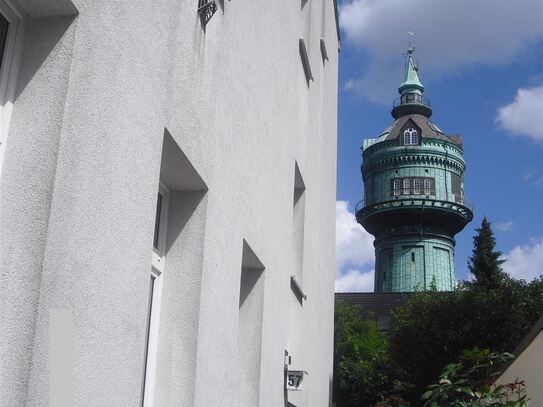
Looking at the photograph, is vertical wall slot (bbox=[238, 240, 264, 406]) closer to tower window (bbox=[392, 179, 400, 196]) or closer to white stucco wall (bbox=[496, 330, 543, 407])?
white stucco wall (bbox=[496, 330, 543, 407])

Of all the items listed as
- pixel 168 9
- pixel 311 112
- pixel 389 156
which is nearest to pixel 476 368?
pixel 311 112

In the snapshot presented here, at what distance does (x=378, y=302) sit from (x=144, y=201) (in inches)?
1755

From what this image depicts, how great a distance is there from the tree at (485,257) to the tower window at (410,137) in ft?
37.1

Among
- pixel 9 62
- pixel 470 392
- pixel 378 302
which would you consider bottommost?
pixel 470 392

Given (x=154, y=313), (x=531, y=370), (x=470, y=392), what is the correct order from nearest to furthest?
(x=154, y=313)
(x=470, y=392)
(x=531, y=370)

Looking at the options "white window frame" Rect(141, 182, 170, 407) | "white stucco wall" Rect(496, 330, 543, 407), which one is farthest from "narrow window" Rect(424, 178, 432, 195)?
"white window frame" Rect(141, 182, 170, 407)

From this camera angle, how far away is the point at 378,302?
1832 inches

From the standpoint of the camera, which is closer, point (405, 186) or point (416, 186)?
point (416, 186)

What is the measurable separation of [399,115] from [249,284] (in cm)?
5103

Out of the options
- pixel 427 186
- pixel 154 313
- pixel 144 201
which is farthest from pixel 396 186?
pixel 144 201

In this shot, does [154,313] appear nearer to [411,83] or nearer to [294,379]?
[294,379]

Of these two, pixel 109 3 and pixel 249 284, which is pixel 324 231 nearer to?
pixel 249 284

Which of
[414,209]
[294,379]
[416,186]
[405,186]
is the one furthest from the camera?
[405,186]

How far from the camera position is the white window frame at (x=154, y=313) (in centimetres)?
370
